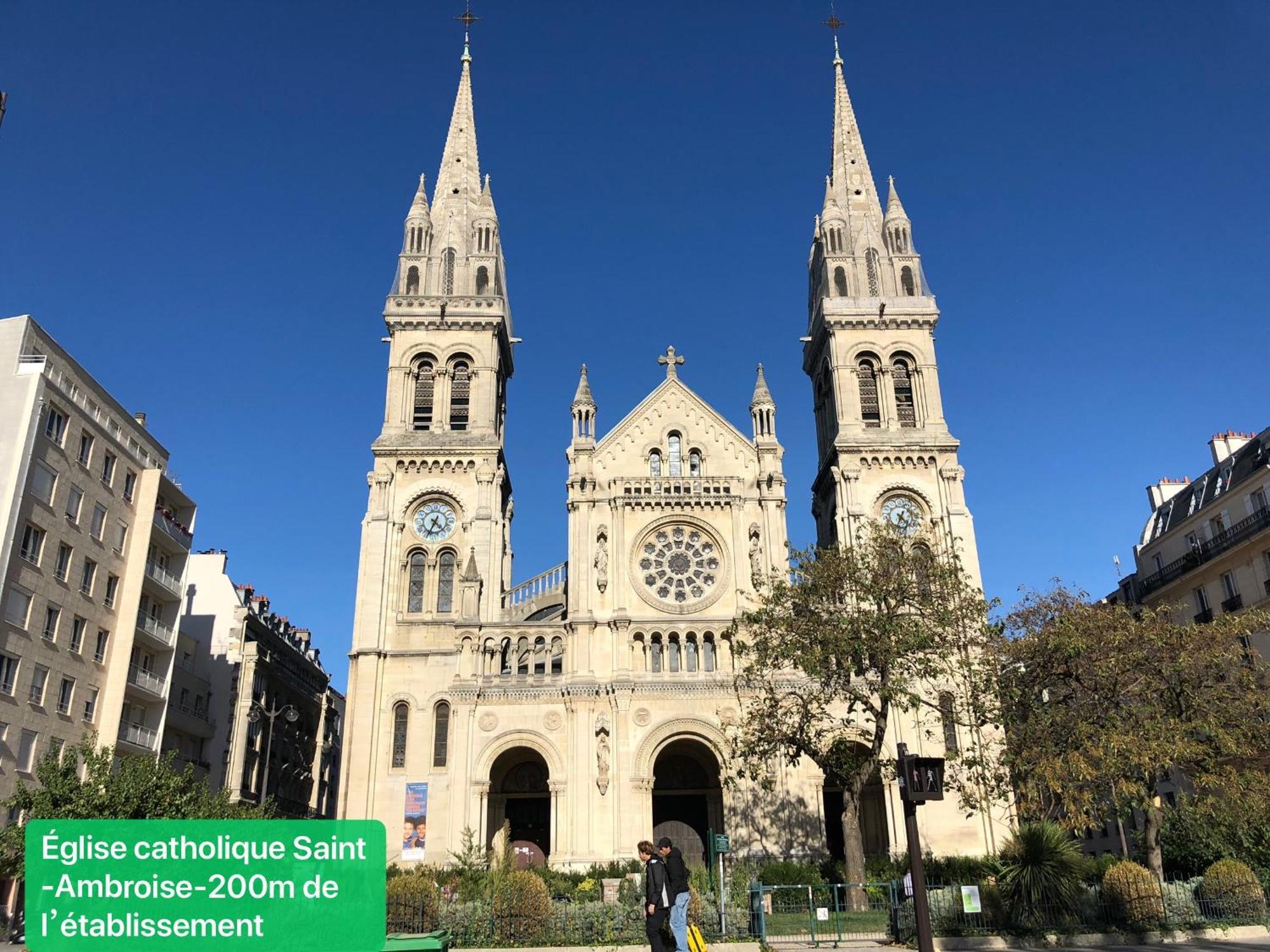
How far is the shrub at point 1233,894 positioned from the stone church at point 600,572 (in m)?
16.8

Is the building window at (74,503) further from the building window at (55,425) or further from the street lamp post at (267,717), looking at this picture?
the street lamp post at (267,717)

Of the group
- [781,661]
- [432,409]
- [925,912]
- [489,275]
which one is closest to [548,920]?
[925,912]

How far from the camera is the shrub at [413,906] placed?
63.7 ft

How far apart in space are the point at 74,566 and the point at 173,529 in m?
8.08

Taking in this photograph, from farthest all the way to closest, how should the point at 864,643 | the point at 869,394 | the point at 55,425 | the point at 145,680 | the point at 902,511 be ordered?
1. the point at 869,394
2. the point at 902,511
3. the point at 145,680
4. the point at 55,425
5. the point at 864,643

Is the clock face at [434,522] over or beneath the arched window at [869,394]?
beneath

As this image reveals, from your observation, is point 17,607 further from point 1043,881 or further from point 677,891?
point 1043,881

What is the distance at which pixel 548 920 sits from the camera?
2042 cm

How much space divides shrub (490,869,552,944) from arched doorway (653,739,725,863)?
64.7 feet

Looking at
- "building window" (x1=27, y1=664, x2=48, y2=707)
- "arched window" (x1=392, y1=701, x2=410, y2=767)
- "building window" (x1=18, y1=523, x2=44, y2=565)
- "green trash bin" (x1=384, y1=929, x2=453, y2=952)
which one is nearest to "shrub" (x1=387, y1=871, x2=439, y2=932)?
"green trash bin" (x1=384, y1=929, x2=453, y2=952)

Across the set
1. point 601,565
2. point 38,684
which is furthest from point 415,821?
point 38,684

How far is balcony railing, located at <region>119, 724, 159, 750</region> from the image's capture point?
118 ft

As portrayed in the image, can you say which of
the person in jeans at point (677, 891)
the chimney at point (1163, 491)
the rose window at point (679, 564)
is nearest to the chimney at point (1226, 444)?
the chimney at point (1163, 491)

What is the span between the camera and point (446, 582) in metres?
43.9
